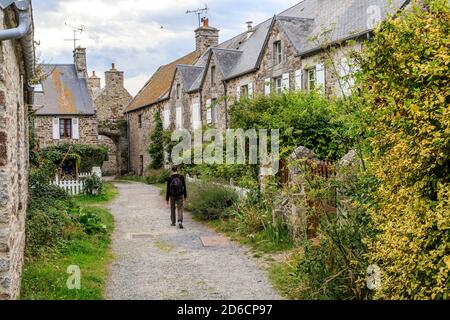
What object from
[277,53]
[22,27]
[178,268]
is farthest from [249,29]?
[22,27]

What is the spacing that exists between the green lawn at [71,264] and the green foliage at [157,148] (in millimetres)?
20109

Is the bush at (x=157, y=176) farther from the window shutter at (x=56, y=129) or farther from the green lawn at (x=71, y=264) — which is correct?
the green lawn at (x=71, y=264)

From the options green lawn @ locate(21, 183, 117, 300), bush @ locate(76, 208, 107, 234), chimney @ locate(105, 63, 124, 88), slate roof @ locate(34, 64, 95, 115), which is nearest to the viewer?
green lawn @ locate(21, 183, 117, 300)

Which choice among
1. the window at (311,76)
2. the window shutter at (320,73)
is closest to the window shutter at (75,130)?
the window at (311,76)

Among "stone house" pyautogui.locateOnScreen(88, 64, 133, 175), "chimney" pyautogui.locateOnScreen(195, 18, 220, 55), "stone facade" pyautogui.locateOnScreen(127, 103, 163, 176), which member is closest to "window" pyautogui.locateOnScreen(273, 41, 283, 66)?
"chimney" pyautogui.locateOnScreen(195, 18, 220, 55)

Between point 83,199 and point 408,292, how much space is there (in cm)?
1604

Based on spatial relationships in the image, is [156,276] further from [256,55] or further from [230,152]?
[256,55]

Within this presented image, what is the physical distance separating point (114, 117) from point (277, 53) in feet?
66.9

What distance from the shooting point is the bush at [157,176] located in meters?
27.2

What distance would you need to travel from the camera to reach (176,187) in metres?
12.1

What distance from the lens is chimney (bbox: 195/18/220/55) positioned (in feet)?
108

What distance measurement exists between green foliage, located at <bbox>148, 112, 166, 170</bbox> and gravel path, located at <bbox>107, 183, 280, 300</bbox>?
18.2 metres

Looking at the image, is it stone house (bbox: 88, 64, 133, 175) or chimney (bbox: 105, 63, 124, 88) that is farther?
stone house (bbox: 88, 64, 133, 175)

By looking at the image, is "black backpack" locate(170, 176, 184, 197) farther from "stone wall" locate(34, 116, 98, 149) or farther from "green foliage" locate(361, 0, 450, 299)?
"stone wall" locate(34, 116, 98, 149)
